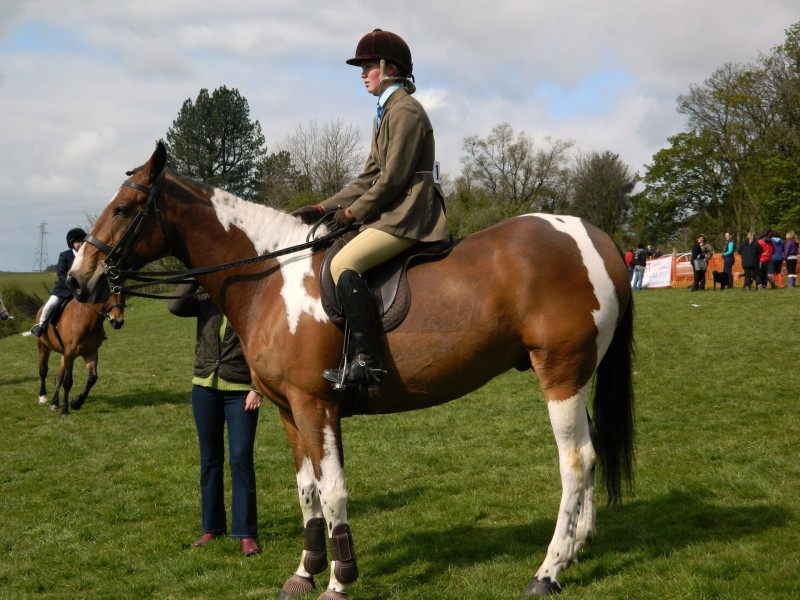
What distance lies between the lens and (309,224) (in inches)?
230

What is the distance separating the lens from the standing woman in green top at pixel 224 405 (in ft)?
21.9

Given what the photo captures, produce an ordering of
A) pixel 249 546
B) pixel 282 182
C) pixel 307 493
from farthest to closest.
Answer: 1. pixel 282 182
2. pixel 249 546
3. pixel 307 493

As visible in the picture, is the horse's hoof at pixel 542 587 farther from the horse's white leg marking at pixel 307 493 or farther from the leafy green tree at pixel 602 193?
the leafy green tree at pixel 602 193

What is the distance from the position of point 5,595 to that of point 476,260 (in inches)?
173

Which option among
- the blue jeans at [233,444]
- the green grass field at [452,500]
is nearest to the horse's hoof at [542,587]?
the green grass field at [452,500]

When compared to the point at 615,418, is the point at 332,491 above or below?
below

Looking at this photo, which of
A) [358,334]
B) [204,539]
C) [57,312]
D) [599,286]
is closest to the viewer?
[358,334]

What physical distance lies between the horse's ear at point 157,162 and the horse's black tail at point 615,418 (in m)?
3.61

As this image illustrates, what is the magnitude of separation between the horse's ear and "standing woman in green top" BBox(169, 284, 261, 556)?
4.32 feet

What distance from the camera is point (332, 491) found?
5.22 m

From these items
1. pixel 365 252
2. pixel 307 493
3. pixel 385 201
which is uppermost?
pixel 385 201

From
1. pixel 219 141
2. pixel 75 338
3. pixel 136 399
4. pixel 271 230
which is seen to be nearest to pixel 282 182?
pixel 219 141

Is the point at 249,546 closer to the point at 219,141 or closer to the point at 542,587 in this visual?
the point at 542,587

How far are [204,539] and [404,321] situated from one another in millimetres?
3222
